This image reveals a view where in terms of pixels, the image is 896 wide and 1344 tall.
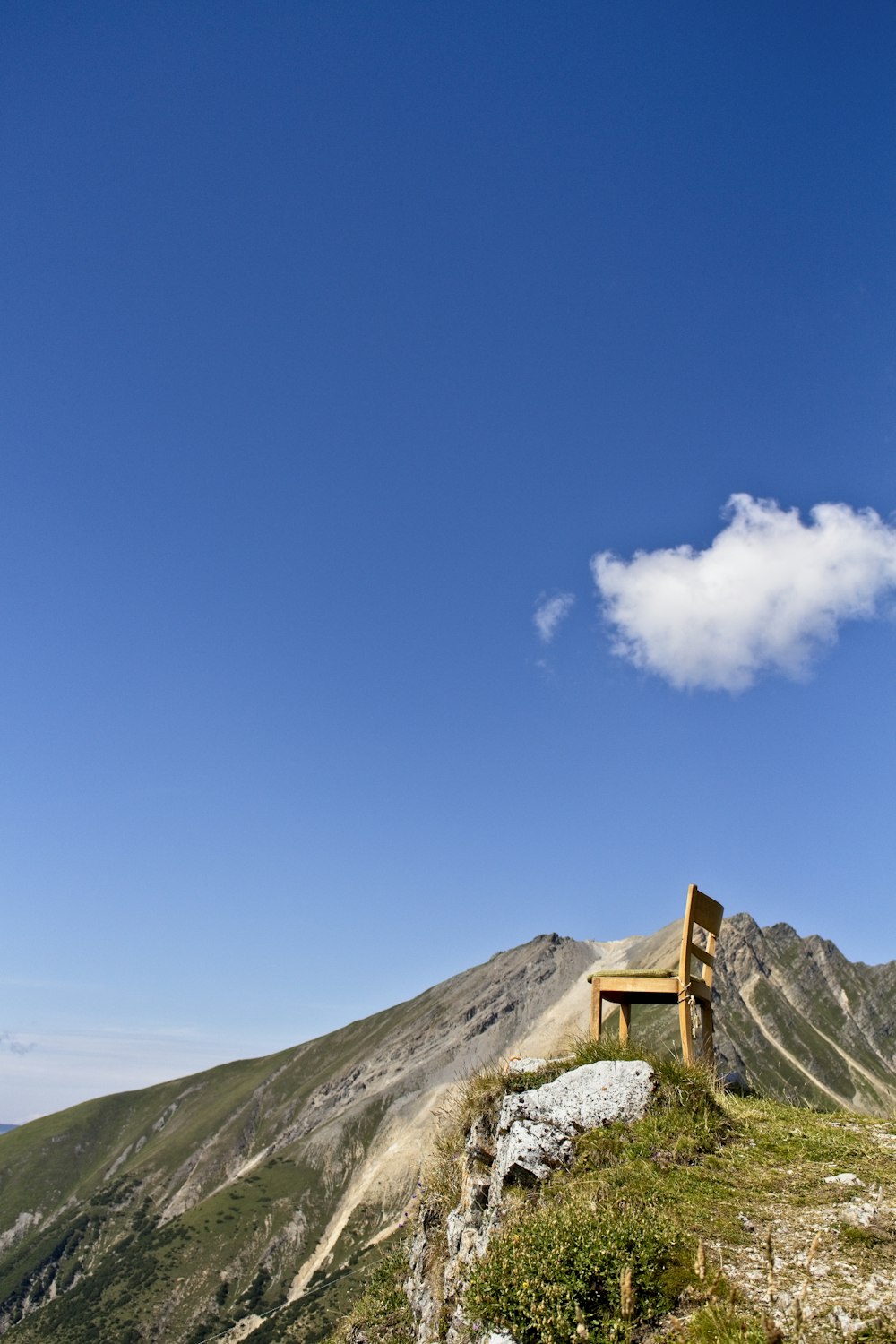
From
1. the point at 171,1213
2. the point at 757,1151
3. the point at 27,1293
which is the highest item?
the point at 757,1151

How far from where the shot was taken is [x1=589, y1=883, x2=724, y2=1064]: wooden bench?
980 cm

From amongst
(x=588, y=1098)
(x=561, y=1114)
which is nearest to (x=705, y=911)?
(x=588, y=1098)

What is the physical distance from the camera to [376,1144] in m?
139

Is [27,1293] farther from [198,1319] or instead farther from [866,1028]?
[866,1028]

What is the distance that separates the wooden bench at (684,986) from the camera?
9805 mm

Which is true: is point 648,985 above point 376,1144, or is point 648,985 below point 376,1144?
above

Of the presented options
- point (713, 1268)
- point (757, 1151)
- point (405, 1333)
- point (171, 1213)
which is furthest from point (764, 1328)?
point (171, 1213)

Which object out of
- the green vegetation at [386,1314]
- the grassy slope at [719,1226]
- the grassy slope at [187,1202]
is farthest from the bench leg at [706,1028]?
the grassy slope at [187,1202]

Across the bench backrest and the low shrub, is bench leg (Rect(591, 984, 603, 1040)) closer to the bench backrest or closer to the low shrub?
the bench backrest

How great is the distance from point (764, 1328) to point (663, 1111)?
3.51 meters

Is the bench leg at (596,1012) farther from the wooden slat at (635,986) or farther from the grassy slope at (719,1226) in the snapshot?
the grassy slope at (719,1226)

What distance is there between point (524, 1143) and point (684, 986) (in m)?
2.72

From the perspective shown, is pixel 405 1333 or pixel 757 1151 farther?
pixel 405 1333

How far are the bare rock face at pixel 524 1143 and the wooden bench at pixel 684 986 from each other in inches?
41.7
